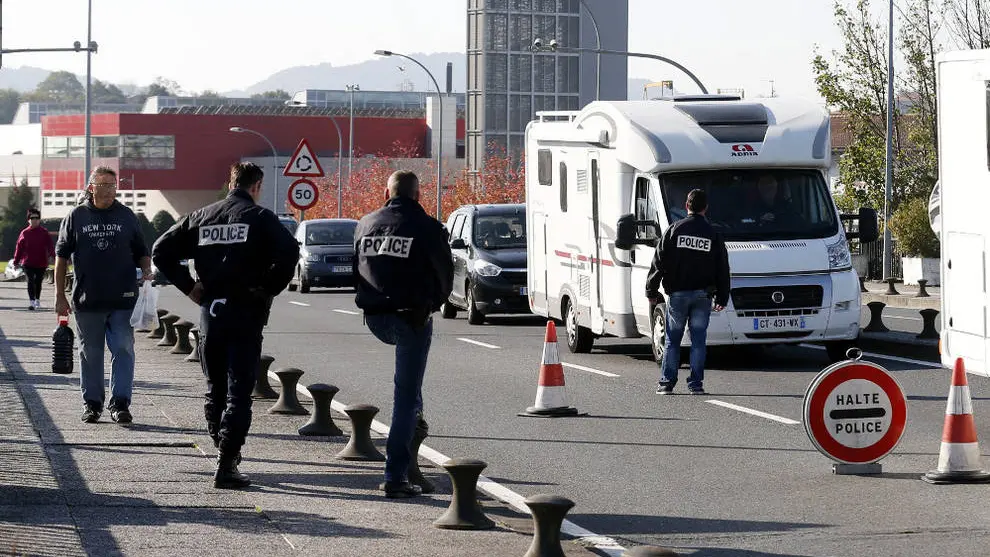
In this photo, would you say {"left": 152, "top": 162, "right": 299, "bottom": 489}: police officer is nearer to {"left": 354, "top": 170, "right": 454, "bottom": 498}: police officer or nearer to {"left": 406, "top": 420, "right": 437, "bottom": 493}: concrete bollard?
{"left": 354, "top": 170, "right": 454, "bottom": 498}: police officer

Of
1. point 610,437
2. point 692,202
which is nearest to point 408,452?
point 610,437

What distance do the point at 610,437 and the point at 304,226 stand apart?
27.5 m

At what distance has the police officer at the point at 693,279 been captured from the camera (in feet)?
50.1

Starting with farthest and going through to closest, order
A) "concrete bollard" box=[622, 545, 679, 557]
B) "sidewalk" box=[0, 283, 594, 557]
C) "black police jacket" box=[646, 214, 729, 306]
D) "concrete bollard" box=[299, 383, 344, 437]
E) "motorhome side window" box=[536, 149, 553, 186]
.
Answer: "motorhome side window" box=[536, 149, 553, 186] < "black police jacket" box=[646, 214, 729, 306] < "concrete bollard" box=[299, 383, 344, 437] < "sidewalk" box=[0, 283, 594, 557] < "concrete bollard" box=[622, 545, 679, 557]

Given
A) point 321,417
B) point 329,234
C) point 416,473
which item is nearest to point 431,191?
point 329,234

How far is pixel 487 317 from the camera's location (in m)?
27.8

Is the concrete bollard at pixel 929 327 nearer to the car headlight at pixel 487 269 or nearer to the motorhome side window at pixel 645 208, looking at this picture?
the motorhome side window at pixel 645 208

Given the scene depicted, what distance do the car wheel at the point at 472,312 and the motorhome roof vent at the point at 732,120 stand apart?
7.78 m

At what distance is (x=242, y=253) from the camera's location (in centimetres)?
959

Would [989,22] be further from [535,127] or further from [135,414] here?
[135,414]

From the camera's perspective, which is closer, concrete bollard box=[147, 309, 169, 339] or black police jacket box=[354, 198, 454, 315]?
black police jacket box=[354, 198, 454, 315]

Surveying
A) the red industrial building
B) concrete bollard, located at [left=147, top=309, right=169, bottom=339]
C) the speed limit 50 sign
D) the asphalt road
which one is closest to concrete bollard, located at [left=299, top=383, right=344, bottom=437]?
the asphalt road

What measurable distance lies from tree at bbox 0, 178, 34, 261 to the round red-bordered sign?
332 ft

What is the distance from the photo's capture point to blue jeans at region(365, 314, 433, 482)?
371 inches
